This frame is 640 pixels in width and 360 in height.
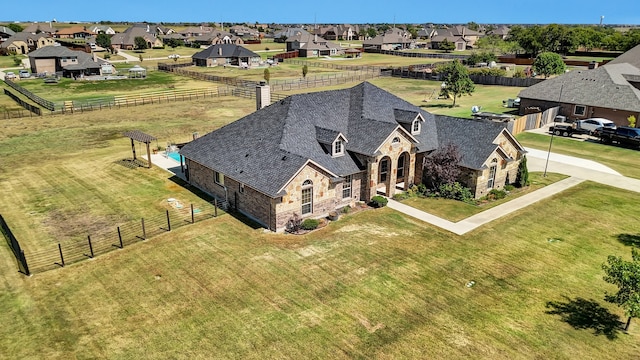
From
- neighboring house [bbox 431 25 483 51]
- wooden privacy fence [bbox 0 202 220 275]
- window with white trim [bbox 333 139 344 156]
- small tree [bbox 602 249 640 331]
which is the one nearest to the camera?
small tree [bbox 602 249 640 331]

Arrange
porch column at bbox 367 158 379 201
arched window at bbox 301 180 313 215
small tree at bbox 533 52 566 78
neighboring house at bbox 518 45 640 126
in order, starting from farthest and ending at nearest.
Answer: small tree at bbox 533 52 566 78 < neighboring house at bbox 518 45 640 126 < porch column at bbox 367 158 379 201 < arched window at bbox 301 180 313 215

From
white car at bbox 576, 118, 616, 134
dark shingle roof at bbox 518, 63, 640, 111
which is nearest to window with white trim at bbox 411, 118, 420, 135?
dark shingle roof at bbox 518, 63, 640, 111

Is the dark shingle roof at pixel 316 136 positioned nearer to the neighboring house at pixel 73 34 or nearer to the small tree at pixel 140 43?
the small tree at pixel 140 43

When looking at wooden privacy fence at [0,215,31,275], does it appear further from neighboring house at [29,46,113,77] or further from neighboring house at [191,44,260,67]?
neighboring house at [191,44,260,67]

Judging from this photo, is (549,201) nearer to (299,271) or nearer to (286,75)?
(299,271)

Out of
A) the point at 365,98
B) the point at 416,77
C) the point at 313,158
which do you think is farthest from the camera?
the point at 416,77

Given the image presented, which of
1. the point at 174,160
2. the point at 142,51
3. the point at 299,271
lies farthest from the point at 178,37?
the point at 299,271
